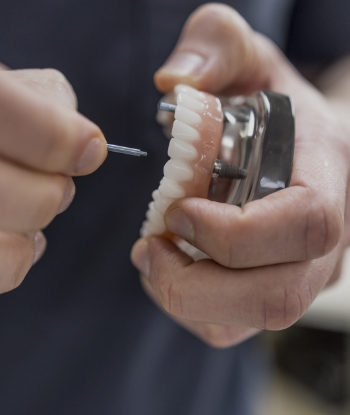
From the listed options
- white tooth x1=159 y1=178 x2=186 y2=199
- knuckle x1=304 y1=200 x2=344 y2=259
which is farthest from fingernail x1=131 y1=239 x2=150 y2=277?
knuckle x1=304 y1=200 x2=344 y2=259

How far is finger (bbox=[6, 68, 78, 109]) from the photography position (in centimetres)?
41

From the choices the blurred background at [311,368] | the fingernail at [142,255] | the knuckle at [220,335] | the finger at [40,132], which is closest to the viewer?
the finger at [40,132]

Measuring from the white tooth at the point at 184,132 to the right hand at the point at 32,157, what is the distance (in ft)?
0.37

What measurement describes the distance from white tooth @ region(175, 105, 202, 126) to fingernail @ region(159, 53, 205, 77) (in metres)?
0.18

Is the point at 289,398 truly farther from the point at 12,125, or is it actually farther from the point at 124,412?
the point at 12,125

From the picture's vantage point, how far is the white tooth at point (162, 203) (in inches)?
19.1

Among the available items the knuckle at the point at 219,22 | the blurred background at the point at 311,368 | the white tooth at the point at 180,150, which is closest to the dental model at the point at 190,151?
the white tooth at the point at 180,150

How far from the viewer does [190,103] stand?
1.61 feet

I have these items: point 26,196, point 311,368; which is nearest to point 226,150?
point 26,196

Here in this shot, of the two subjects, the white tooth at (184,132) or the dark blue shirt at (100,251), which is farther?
the dark blue shirt at (100,251)

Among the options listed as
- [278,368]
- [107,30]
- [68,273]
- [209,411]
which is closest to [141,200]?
[68,273]

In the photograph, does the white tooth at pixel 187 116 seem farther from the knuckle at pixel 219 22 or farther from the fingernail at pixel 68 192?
the knuckle at pixel 219 22

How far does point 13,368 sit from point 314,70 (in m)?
0.92

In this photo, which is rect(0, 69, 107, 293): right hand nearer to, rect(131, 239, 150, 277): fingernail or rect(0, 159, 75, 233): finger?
rect(0, 159, 75, 233): finger
